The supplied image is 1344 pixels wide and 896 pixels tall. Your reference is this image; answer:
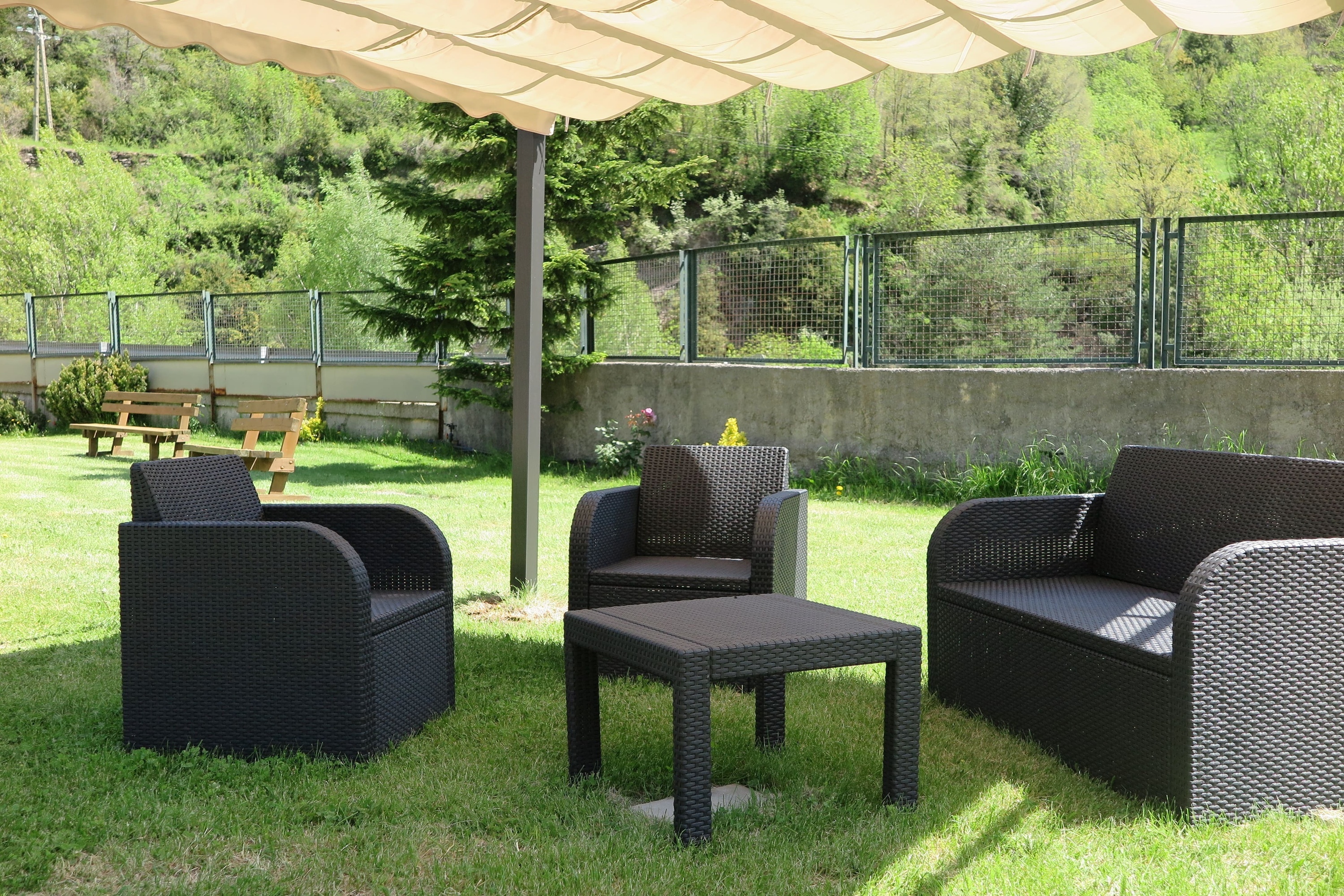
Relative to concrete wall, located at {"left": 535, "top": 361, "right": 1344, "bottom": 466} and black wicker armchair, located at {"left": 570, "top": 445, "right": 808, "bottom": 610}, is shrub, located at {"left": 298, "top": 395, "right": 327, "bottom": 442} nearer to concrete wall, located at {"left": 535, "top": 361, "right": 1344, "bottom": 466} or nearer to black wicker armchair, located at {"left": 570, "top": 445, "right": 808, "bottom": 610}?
concrete wall, located at {"left": 535, "top": 361, "right": 1344, "bottom": 466}

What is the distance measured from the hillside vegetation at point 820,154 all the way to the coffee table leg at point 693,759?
114ft

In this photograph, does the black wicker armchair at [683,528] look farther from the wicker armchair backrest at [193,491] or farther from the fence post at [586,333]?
the fence post at [586,333]

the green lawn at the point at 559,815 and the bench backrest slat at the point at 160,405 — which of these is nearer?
the green lawn at the point at 559,815

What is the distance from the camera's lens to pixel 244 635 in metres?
2.83

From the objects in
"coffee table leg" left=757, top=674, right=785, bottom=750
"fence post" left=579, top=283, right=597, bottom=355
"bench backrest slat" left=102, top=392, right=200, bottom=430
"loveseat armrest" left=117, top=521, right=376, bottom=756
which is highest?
"fence post" left=579, top=283, right=597, bottom=355

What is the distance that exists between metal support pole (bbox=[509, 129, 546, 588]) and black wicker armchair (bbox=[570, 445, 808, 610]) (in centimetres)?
79

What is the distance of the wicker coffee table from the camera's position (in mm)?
2318

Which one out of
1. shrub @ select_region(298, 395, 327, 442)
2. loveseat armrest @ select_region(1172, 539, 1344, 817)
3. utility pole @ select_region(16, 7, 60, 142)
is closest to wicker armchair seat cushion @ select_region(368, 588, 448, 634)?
loveseat armrest @ select_region(1172, 539, 1344, 817)

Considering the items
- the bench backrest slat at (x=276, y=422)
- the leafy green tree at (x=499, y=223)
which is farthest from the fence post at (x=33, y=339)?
the leafy green tree at (x=499, y=223)

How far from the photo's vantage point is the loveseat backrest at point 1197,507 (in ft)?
9.37

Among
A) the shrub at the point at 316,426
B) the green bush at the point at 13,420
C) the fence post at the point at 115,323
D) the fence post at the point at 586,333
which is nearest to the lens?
the fence post at the point at 586,333

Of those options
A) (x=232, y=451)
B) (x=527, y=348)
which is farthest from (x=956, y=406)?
(x=232, y=451)

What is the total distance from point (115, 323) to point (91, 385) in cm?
128

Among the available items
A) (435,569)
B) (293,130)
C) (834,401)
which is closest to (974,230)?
(834,401)
